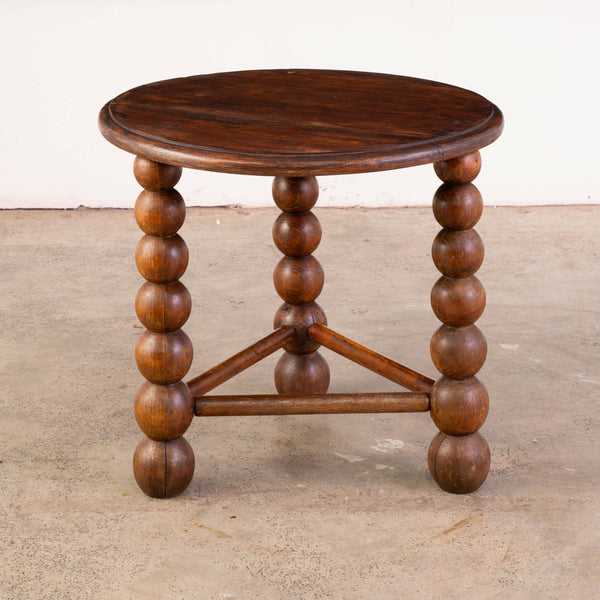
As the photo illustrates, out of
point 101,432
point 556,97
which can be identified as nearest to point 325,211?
point 556,97

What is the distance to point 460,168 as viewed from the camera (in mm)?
2018

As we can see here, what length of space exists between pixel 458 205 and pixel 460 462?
555 mm

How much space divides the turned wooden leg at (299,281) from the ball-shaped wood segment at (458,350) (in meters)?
0.48

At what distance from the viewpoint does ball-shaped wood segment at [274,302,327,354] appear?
2557 millimetres

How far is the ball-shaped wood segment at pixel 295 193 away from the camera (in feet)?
7.97

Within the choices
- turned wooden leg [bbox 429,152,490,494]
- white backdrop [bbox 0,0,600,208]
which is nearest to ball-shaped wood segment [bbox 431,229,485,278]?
turned wooden leg [bbox 429,152,490,494]

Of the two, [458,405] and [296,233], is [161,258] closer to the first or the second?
[296,233]

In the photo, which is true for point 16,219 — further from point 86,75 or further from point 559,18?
point 559,18

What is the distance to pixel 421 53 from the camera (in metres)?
4.32

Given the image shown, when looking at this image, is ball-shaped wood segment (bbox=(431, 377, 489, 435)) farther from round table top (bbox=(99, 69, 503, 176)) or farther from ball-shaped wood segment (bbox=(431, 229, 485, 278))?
round table top (bbox=(99, 69, 503, 176))

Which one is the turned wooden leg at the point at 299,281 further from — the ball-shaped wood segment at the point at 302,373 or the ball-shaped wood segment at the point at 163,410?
the ball-shaped wood segment at the point at 163,410

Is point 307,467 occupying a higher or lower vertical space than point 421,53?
lower

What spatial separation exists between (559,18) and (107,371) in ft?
8.52

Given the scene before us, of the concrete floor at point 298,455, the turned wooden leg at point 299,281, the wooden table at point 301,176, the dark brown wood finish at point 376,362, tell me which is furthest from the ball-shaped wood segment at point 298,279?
the concrete floor at point 298,455
